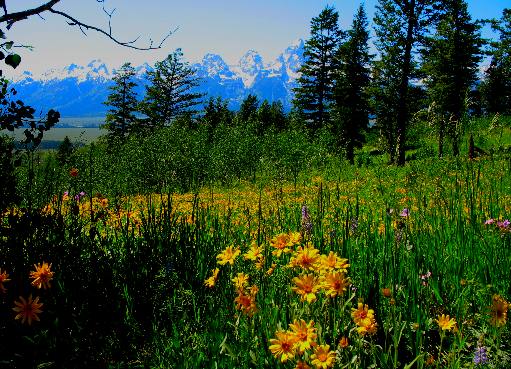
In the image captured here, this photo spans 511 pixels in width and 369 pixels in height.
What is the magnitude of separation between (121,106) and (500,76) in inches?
1787

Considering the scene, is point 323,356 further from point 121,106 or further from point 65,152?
point 121,106

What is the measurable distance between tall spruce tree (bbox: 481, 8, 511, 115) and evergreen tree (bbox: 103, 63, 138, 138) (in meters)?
41.4

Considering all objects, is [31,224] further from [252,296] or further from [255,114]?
[255,114]

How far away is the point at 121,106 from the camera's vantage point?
51844mm

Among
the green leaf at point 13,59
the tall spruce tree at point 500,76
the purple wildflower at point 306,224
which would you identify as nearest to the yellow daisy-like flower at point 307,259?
the purple wildflower at point 306,224

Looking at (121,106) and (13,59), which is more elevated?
(121,106)

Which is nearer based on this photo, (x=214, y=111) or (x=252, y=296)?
(x=252, y=296)

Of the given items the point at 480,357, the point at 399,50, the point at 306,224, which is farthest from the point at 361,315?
the point at 399,50

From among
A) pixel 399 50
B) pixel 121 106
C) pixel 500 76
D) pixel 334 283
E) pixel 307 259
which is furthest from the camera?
pixel 121 106

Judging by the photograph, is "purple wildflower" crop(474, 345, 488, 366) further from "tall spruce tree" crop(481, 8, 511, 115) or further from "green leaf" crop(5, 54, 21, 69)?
"tall spruce tree" crop(481, 8, 511, 115)

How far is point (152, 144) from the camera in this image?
787 inches

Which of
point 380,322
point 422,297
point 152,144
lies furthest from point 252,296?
point 152,144

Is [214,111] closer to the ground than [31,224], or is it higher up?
higher up

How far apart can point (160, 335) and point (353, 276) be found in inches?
56.6
